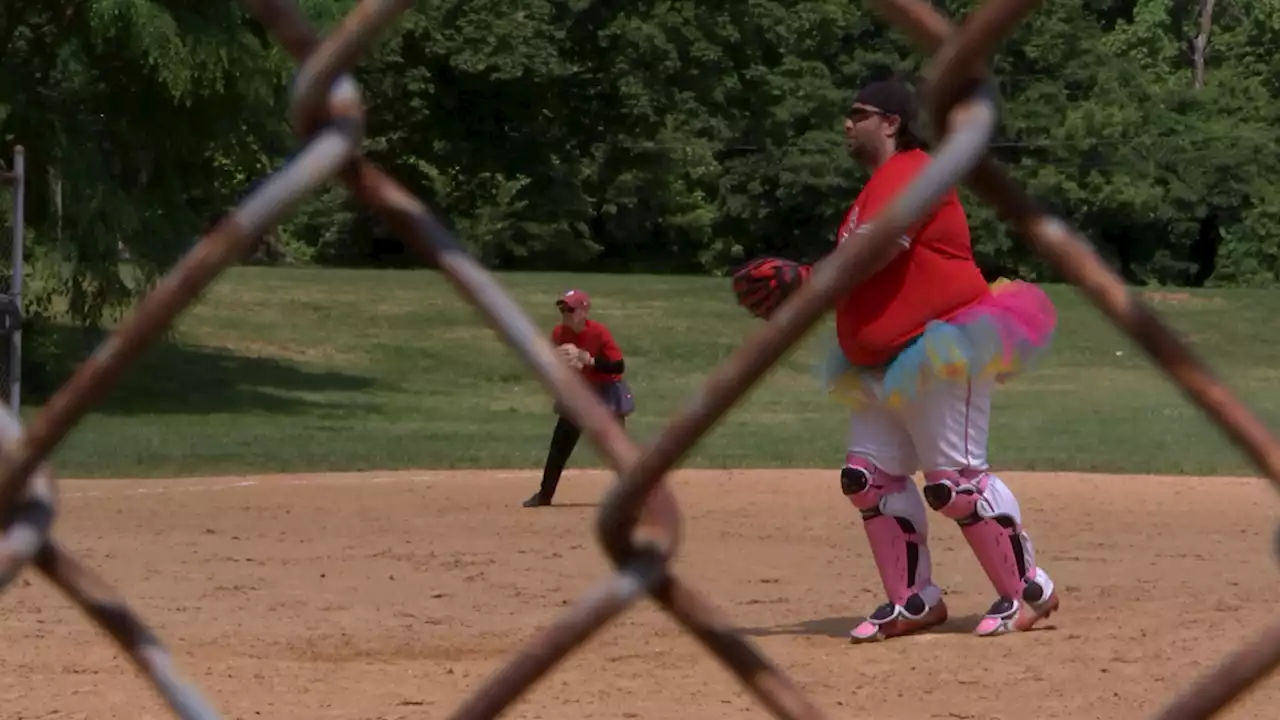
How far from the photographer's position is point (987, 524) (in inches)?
209

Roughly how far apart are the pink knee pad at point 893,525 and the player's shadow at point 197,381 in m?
11.4

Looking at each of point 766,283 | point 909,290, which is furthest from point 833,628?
point 766,283

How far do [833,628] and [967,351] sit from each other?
4.01ft

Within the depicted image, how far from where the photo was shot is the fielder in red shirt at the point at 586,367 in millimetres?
9211

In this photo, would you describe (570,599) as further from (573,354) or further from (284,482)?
(284,482)

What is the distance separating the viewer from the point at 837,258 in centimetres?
114

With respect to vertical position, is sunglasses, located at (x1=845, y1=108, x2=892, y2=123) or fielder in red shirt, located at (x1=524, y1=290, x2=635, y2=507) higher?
sunglasses, located at (x1=845, y1=108, x2=892, y2=123)

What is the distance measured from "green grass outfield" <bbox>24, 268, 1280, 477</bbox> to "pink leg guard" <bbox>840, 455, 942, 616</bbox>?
1.78 ft

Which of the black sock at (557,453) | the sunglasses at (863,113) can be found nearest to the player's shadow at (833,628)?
the sunglasses at (863,113)

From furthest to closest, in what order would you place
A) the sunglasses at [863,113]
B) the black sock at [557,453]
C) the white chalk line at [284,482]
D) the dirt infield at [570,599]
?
1. the white chalk line at [284,482]
2. the black sock at [557,453]
3. the sunglasses at [863,113]
4. the dirt infield at [570,599]

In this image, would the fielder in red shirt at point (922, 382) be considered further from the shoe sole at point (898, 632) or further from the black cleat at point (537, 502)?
the black cleat at point (537, 502)

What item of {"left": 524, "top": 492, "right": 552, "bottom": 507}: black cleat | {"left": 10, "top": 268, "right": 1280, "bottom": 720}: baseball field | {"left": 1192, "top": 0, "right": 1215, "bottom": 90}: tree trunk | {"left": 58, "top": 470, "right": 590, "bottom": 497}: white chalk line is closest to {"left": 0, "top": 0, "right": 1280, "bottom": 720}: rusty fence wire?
{"left": 10, "top": 268, "right": 1280, "bottom": 720}: baseball field

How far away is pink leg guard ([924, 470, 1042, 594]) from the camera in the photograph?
524 centimetres

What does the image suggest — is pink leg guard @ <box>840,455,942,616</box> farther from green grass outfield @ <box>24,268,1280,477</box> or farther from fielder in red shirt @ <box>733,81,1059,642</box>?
green grass outfield @ <box>24,268,1280,477</box>
